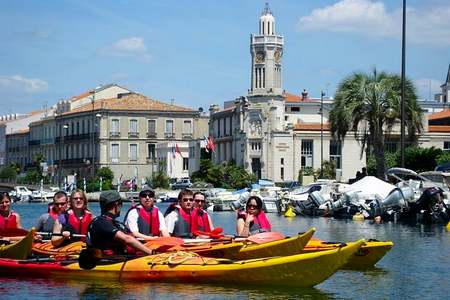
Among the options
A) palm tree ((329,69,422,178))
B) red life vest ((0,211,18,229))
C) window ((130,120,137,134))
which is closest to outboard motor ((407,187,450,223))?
palm tree ((329,69,422,178))

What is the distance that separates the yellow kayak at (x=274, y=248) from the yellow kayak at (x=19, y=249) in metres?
4.26

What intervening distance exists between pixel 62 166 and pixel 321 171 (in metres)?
50.8

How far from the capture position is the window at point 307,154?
4621 inches

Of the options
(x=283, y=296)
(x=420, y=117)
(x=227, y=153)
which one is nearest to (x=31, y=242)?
(x=283, y=296)

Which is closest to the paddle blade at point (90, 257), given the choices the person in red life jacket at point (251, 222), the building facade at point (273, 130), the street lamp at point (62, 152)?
the person in red life jacket at point (251, 222)

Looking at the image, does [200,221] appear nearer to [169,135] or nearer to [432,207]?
[432,207]

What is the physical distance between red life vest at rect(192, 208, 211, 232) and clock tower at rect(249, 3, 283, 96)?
9848 cm

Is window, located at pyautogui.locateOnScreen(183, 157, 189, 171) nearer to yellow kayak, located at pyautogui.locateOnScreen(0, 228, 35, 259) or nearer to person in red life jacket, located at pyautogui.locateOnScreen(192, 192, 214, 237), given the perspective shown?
person in red life jacket, located at pyautogui.locateOnScreen(192, 192, 214, 237)

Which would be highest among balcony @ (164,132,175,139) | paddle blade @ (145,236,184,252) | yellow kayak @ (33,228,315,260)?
balcony @ (164,132,175,139)

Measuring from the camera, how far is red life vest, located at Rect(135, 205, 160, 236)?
22.3m

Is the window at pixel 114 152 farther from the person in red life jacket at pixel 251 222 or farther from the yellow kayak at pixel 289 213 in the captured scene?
the person in red life jacket at pixel 251 222

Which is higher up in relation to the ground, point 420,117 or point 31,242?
point 420,117

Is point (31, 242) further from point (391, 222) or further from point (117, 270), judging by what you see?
point (391, 222)

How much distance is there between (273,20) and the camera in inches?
4906
